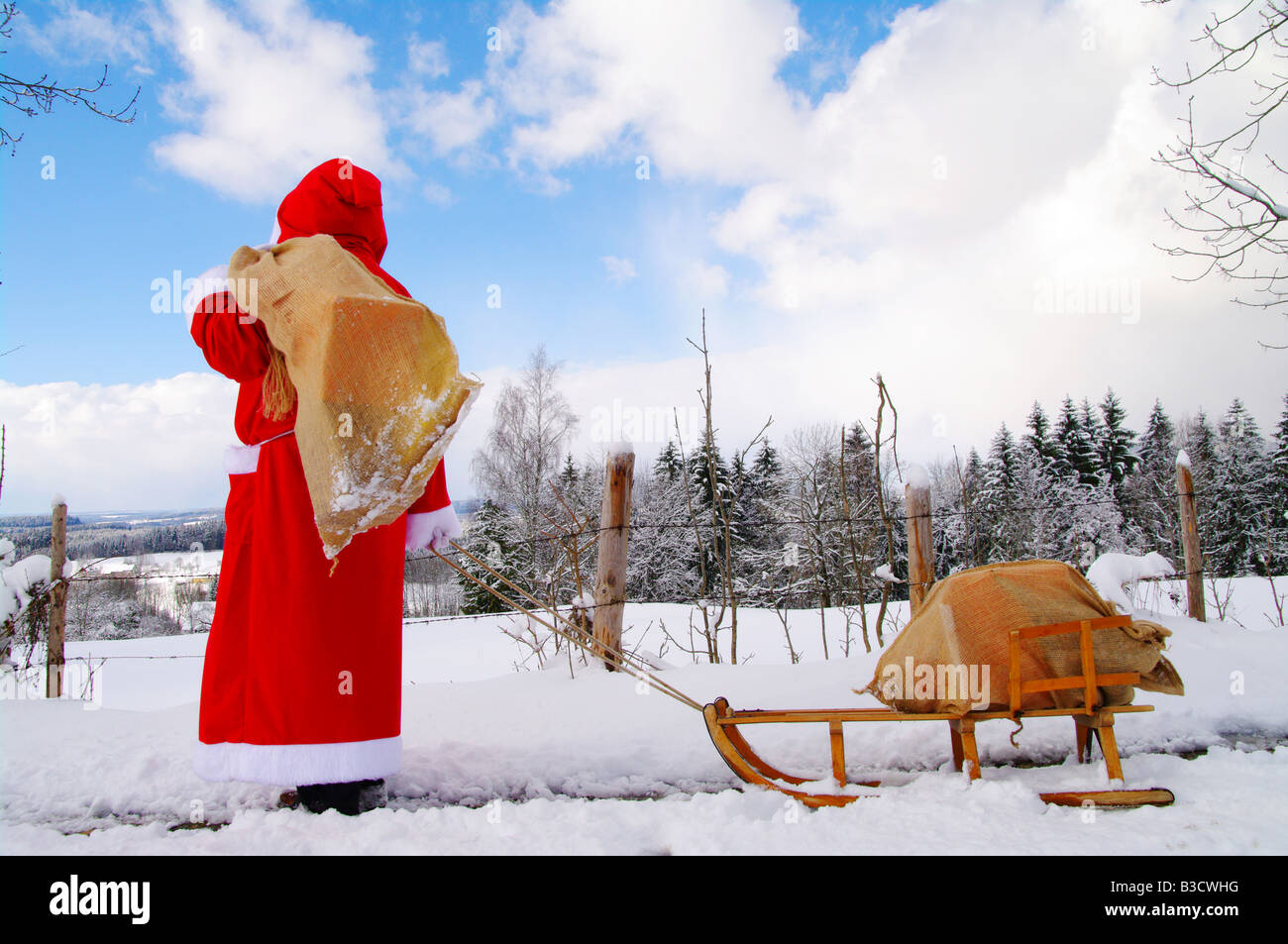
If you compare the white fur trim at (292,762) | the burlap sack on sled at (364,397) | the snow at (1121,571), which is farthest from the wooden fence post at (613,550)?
the snow at (1121,571)

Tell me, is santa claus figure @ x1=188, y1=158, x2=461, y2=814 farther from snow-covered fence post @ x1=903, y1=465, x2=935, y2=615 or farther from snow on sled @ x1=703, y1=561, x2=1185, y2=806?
snow-covered fence post @ x1=903, y1=465, x2=935, y2=615

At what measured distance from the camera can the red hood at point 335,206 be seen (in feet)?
8.32

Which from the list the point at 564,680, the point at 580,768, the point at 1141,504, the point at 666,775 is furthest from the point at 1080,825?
the point at 1141,504

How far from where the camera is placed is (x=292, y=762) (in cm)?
227

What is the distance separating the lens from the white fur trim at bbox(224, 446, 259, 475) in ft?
8.20

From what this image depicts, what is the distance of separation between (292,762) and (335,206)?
6.35 ft

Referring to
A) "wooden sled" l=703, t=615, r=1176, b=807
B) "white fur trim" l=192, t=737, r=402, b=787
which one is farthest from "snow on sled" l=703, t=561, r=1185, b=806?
"white fur trim" l=192, t=737, r=402, b=787

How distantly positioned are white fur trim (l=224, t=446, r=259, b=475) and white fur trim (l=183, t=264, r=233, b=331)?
1.46 ft

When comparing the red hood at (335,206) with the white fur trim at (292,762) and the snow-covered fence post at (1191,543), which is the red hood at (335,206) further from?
the snow-covered fence post at (1191,543)

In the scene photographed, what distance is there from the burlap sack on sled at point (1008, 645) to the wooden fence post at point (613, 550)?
247 cm

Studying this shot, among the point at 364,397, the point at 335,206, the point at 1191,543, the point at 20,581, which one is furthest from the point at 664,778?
the point at 1191,543

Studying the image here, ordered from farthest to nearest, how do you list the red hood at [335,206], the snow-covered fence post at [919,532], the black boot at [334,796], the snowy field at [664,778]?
1. the snow-covered fence post at [919,532]
2. the red hood at [335,206]
3. the black boot at [334,796]
4. the snowy field at [664,778]
